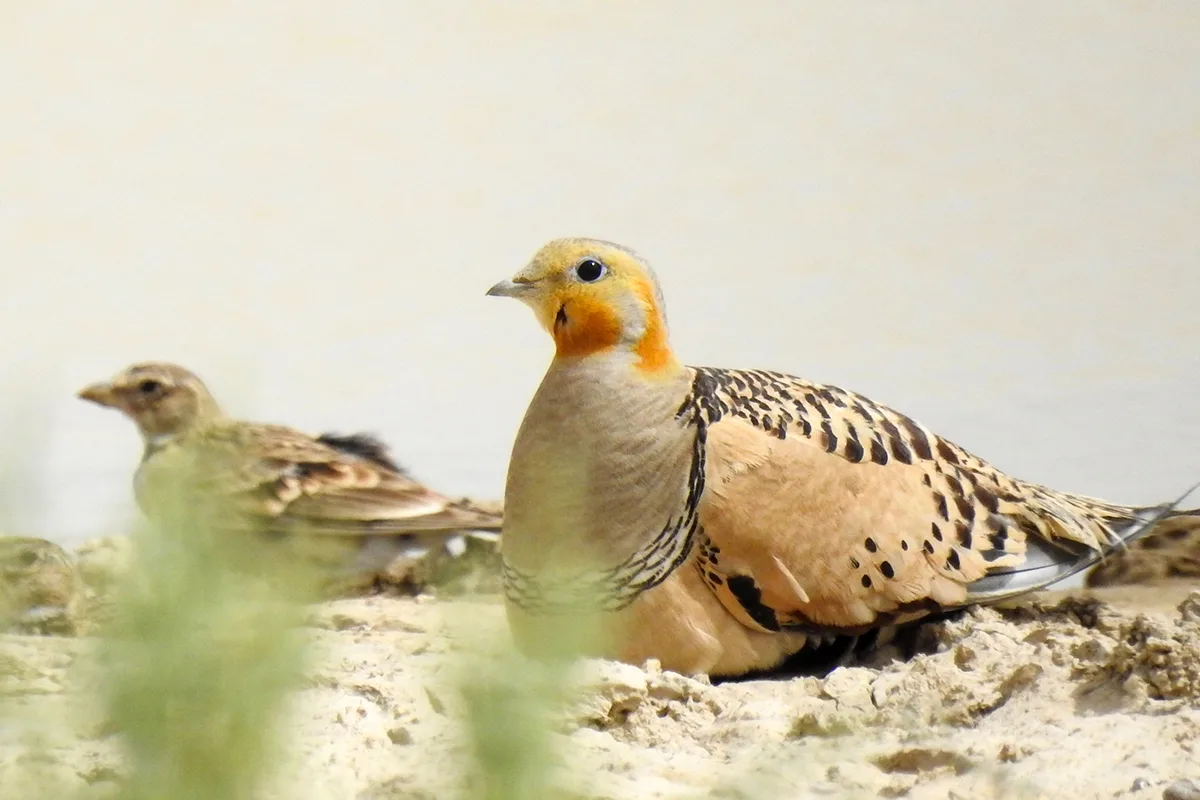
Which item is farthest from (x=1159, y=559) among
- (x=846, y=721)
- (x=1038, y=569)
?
(x=846, y=721)

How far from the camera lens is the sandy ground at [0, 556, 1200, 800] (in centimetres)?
367

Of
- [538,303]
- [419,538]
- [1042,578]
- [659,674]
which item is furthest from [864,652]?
[419,538]

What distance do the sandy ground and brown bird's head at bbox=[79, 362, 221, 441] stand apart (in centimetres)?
198

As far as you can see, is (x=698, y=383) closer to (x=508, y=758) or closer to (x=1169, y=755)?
(x=1169, y=755)

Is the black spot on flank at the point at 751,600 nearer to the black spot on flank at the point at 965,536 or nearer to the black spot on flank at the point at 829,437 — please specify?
the black spot on flank at the point at 829,437

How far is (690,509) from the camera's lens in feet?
15.7

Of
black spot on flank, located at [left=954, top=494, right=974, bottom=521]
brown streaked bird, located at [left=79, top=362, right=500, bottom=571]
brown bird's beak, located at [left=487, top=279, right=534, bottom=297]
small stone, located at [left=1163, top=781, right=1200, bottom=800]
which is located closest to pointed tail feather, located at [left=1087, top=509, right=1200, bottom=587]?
black spot on flank, located at [left=954, top=494, right=974, bottom=521]

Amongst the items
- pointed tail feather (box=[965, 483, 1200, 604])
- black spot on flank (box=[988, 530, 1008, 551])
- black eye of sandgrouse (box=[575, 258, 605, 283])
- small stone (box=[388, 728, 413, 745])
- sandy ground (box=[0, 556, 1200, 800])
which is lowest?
small stone (box=[388, 728, 413, 745])

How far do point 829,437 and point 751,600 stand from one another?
21.3 inches

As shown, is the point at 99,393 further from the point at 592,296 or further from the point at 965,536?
the point at 965,536

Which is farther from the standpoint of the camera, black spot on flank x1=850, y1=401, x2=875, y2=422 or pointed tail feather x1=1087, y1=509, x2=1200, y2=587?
pointed tail feather x1=1087, y1=509, x2=1200, y2=587

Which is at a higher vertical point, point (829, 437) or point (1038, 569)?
point (829, 437)

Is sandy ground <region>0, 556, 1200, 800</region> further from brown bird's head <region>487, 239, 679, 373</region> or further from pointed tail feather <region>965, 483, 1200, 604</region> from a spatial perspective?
brown bird's head <region>487, 239, 679, 373</region>

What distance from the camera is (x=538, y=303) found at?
4.92 metres
